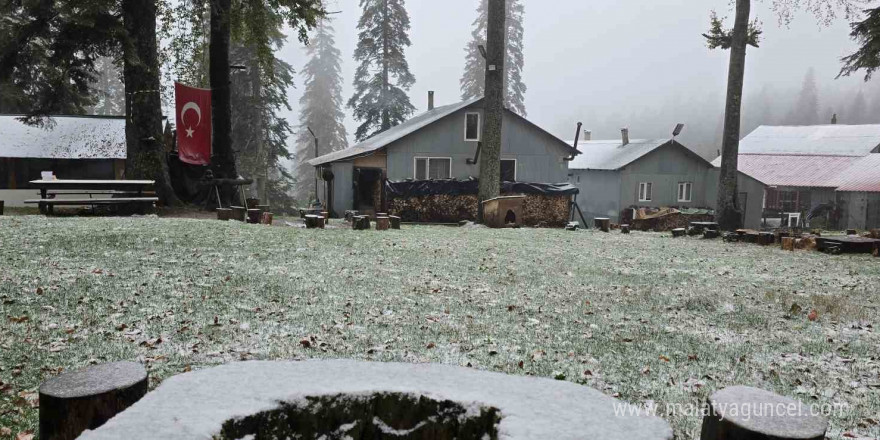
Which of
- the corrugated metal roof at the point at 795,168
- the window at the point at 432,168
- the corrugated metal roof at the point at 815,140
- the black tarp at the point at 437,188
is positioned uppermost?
the corrugated metal roof at the point at 815,140

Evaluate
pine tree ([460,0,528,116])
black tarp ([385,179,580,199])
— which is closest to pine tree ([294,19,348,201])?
pine tree ([460,0,528,116])

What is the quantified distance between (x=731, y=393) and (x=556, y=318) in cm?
390

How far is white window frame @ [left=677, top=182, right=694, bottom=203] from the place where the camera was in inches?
1462

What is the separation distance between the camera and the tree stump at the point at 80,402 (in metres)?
2.36

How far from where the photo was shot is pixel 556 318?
6367mm

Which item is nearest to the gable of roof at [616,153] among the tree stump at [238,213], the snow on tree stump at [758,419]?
the tree stump at [238,213]

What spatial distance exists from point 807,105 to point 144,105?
5073 inches

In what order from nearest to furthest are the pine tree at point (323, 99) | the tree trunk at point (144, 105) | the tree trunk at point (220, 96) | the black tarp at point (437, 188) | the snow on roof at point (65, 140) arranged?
the tree trunk at point (144, 105) → the tree trunk at point (220, 96) → the black tarp at point (437, 188) → the snow on roof at point (65, 140) → the pine tree at point (323, 99)

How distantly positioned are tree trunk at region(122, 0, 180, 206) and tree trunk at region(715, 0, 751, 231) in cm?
1972

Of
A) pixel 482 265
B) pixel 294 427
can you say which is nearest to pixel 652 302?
pixel 482 265

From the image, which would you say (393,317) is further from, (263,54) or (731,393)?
(263,54)

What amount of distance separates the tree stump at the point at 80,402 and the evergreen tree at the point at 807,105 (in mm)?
125581

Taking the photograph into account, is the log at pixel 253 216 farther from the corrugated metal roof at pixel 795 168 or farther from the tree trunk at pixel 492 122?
the corrugated metal roof at pixel 795 168

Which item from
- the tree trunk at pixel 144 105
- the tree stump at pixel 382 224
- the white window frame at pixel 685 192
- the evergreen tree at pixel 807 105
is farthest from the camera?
the evergreen tree at pixel 807 105
